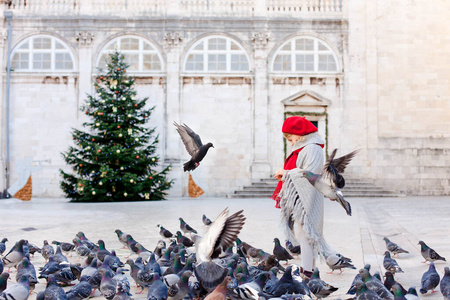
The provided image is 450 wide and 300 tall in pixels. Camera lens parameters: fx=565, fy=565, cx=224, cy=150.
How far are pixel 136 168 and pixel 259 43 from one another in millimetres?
7964

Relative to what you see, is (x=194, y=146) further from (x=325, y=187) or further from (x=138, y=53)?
(x=138, y=53)

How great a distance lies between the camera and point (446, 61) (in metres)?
24.1

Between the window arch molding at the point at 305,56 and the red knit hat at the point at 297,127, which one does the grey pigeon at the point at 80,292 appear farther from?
the window arch molding at the point at 305,56

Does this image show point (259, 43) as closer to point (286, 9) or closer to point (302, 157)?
point (286, 9)

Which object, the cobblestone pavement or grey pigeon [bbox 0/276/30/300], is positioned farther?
the cobblestone pavement

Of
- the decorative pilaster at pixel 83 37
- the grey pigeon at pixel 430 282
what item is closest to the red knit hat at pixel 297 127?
the grey pigeon at pixel 430 282

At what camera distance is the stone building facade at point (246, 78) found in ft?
78.1

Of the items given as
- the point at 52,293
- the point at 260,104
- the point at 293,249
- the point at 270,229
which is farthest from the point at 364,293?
the point at 260,104

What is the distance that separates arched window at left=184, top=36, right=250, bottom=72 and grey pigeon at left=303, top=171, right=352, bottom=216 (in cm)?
1867

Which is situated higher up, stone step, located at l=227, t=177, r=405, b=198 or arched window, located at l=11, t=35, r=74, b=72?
arched window, located at l=11, t=35, r=74, b=72

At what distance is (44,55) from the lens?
2405 cm

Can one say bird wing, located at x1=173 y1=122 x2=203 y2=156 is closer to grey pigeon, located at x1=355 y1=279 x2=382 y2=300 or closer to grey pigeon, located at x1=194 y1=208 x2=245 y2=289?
grey pigeon, located at x1=194 y1=208 x2=245 y2=289

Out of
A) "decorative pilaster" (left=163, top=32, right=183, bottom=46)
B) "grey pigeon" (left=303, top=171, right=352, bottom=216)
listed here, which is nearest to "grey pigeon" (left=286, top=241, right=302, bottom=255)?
"grey pigeon" (left=303, top=171, right=352, bottom=216)

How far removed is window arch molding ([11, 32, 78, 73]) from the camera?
24000mm
